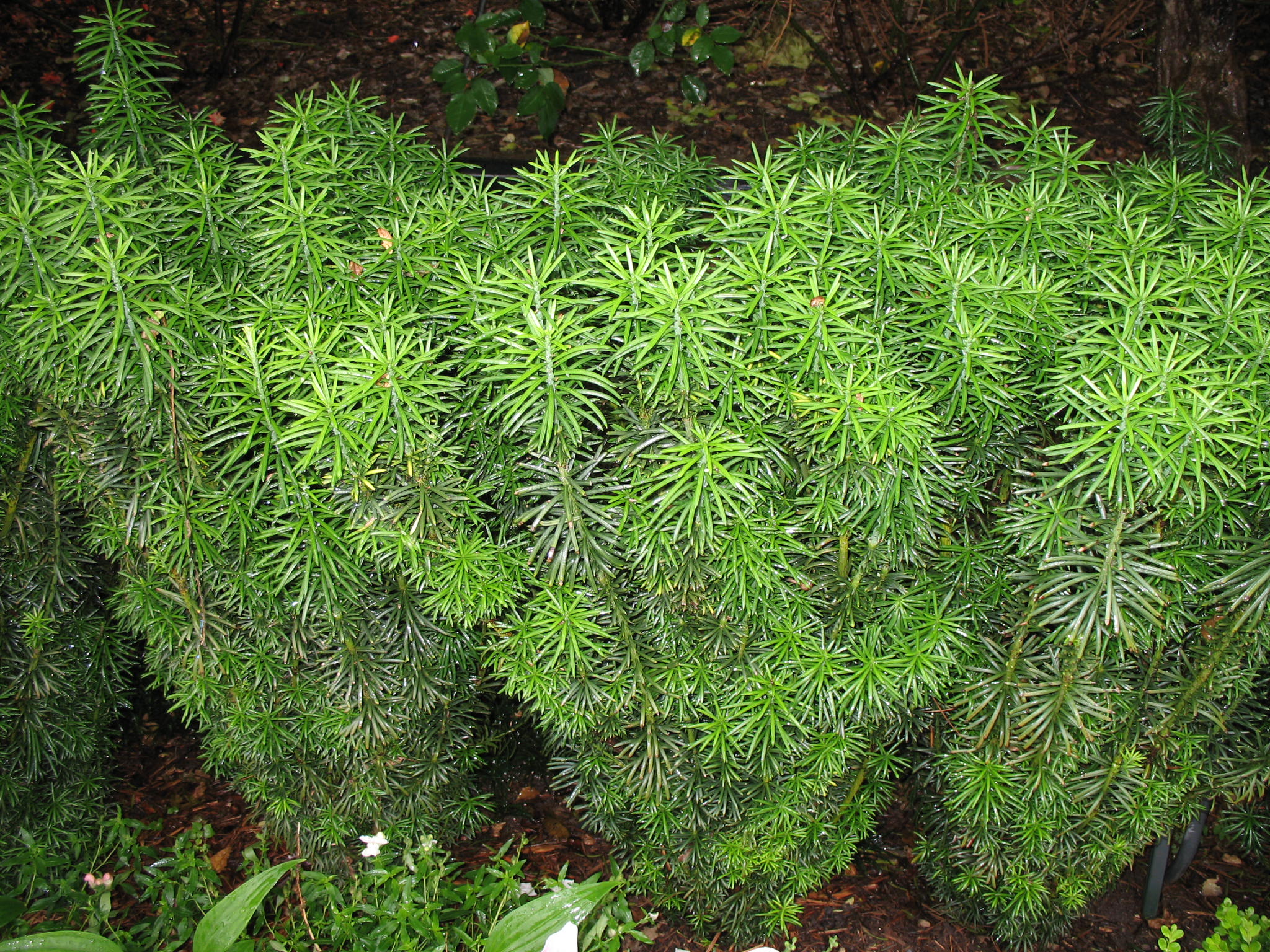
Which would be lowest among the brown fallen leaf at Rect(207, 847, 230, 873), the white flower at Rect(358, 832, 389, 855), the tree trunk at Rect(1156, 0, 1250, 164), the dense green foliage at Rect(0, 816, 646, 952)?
the brown fallen leaf at Rect(207, 847, 230, 873)

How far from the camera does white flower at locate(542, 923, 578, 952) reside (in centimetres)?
164

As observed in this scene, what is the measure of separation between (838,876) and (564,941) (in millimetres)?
974

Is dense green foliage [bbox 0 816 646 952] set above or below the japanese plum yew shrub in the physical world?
below

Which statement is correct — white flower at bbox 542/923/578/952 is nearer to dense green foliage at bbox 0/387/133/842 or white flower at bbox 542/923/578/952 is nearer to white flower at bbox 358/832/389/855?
white flower at bbox 358/832/389/855

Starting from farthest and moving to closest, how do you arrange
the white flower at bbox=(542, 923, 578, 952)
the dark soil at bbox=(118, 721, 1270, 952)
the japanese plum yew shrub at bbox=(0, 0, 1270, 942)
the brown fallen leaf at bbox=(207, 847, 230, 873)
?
the brown fallen leaf at bbox=(207, 847, 230, 873) < the dark soil at bbox=(118, 721, 1270, 952) < the white flower at bbox=(542, 923, 578, 952) < the japanese plum yew shrub at bbox=(0, 0, 1270, 942)

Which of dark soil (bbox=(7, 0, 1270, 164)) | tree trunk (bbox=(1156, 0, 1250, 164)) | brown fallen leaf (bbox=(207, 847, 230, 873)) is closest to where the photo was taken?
brown fallen leaf (bbox=(207, 847, 230, 873))

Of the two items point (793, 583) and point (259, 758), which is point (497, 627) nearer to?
point (793, 583)

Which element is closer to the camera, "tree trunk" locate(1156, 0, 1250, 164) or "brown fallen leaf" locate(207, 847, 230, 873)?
"brown fallen leaf" locate(207, 847, 230, 873)

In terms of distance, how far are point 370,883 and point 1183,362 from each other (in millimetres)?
1924

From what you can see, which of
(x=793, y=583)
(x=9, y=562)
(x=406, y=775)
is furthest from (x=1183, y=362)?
(x=9, y=562)

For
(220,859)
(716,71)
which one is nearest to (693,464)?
(220,859)

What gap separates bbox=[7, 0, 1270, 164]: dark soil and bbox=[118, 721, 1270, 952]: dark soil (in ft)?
9.71

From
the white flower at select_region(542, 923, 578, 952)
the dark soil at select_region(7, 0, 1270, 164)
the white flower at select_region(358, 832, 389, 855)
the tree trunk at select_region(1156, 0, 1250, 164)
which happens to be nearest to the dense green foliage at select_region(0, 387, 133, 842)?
the white flower at select_region(358, 832, 389, 855)

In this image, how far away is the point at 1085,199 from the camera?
1.89 meters
